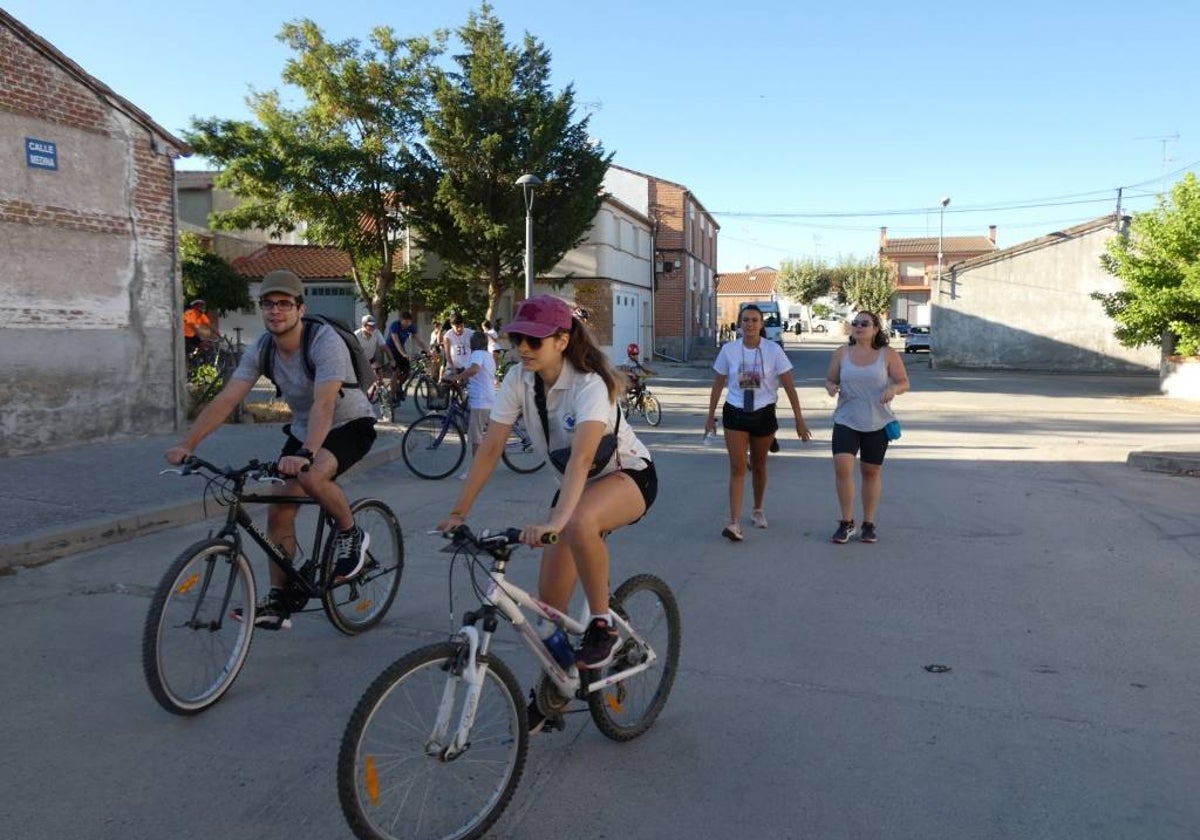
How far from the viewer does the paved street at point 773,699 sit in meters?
3.35

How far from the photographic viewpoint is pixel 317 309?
3566cm

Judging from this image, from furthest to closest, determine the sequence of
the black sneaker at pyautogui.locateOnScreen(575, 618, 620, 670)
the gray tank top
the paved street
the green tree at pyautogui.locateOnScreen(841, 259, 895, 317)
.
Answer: the green tree at pyautogui.locateOnScreen(841, 259, 895, 317) → the gray tank top → the black sneaker at pyautogui.locateOnScreen(575, 618, 620, 670) → the paved street

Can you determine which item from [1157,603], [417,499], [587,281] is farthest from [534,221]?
[1157,603]

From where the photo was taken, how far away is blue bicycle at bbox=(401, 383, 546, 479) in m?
10.9

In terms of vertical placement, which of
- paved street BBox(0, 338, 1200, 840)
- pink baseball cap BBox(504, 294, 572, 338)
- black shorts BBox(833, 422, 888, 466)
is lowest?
paved street BBox(0, 338, 1200, 840)

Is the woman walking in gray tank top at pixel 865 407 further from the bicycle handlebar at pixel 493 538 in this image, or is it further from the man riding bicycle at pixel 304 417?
the bicycle handlebar at pixel 493 538

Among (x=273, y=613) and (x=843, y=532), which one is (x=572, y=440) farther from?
(x=843, y=532)

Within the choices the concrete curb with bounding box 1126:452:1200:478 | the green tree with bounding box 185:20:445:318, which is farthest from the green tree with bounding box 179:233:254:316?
the concrete curb with bounding box 1126:452:1200:478

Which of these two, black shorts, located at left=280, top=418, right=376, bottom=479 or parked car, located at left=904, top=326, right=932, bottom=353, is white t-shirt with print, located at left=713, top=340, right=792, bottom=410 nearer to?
black shorts, located at left=280, top=418, right=376, bottom=479

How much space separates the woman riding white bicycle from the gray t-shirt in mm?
1336

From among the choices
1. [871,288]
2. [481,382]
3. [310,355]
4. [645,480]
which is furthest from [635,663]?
[871,288]

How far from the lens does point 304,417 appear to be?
5062mm

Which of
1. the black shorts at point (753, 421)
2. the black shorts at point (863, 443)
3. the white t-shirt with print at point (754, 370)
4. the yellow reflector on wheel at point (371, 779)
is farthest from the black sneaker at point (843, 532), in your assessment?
the yellow reflector on wheel at point (371, 779)

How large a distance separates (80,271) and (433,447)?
4600 mm
